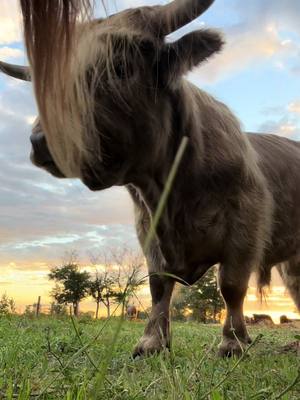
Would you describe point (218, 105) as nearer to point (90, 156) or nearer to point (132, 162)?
point (132, 162)

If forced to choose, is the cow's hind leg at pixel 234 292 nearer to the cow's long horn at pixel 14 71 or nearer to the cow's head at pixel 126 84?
the cow's head at pixel 126 84

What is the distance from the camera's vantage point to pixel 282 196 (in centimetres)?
584

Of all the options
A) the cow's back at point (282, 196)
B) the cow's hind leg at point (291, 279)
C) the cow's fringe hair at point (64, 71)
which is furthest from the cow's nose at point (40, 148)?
the cow's hind leg at point (291, 279)

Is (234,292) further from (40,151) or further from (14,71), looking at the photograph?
(14,71)

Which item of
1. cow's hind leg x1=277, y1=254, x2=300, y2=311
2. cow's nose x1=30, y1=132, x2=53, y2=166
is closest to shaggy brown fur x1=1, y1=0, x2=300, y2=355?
cow's nose x1=30, y1=132, x2=53, y2=166

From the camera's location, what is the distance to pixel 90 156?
3664 mm

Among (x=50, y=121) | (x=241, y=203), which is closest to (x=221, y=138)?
(x=241, y=203)

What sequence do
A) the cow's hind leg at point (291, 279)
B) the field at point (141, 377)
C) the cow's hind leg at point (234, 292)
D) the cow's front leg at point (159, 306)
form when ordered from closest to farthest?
the field at point (141, 377) < the cow's front leg at point (159, 306) < the cow's hind leg at point (234, 292) < the cow's hind leg at point (291, 279)

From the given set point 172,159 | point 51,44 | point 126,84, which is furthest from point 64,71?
point 172,159

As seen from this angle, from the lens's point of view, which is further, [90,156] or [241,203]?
[241,203]

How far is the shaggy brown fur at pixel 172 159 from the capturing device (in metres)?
3.65

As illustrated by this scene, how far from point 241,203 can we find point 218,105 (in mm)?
1146

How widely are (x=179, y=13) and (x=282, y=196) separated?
2772 mm

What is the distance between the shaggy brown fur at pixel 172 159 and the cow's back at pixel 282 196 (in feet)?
0.05
